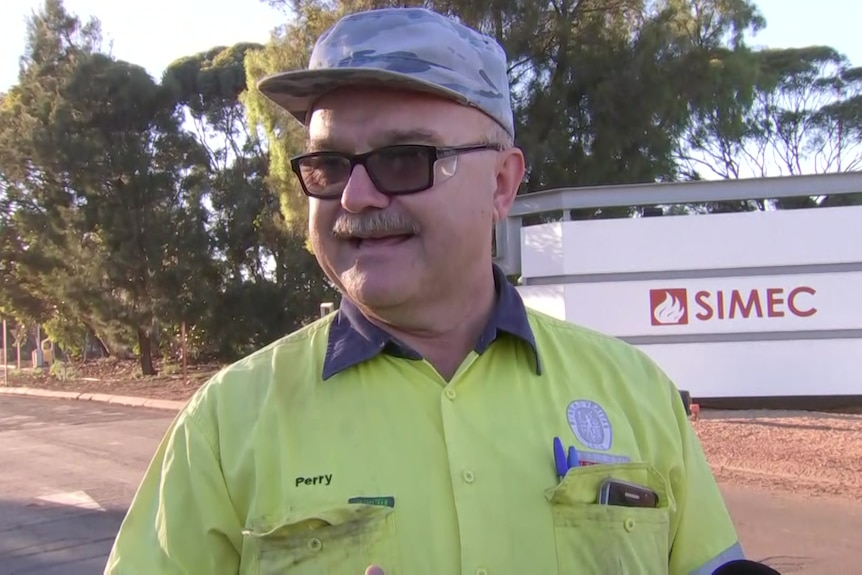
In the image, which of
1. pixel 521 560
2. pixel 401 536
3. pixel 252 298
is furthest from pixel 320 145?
pixel 252 298

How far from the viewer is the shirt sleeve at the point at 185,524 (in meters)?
1.46

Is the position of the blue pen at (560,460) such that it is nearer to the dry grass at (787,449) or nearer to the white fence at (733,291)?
the dry grass at (787,449)

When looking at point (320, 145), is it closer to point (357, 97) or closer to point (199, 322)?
point (357, 97)

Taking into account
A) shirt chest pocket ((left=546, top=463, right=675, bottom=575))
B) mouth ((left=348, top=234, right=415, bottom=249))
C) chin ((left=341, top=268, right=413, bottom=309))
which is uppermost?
mouth ((left=348, top=234, right=415, bottom=249))

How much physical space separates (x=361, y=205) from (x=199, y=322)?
A: 22132mm

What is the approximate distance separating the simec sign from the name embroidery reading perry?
10884 millimetres

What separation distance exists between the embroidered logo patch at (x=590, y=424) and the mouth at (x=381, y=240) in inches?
18.0

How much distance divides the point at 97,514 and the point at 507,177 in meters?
6.42

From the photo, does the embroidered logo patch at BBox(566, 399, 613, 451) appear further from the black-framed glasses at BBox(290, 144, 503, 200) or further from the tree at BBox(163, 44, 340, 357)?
the tree at BBox(163, 44, 340, 357)

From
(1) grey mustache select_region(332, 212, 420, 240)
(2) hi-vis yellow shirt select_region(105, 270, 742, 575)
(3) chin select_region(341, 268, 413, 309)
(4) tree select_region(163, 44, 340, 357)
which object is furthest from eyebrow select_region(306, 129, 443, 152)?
(4) tree select_region(163, 44, 340, 357)

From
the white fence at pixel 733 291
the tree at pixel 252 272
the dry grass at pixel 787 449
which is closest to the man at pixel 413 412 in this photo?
the dry grass at pixel 787 449

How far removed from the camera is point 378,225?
160 cm

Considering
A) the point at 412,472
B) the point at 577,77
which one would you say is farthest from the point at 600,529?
the point at 577,77

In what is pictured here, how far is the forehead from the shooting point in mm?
1607
